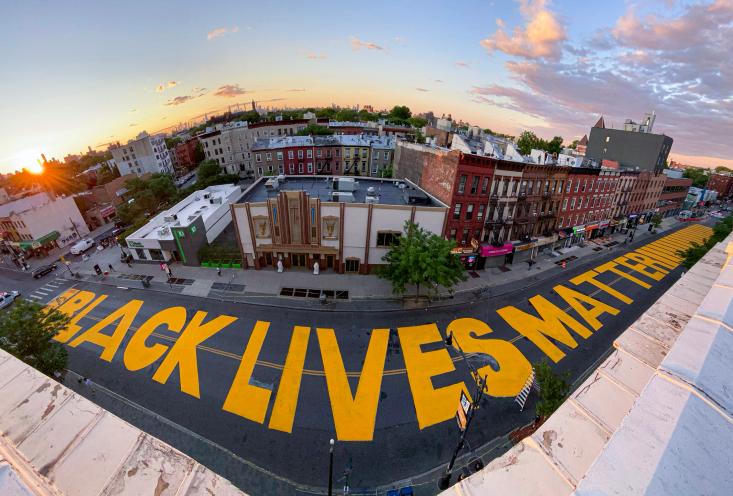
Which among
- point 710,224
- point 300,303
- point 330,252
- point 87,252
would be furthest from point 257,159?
point 710,224

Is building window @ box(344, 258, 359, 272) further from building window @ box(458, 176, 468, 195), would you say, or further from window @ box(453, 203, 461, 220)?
building window @ box(458, 176, 468, 195)

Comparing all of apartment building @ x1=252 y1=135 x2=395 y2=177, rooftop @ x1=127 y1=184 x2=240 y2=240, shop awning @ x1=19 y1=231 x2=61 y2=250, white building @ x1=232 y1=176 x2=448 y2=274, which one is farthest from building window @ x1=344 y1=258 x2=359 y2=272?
shop awning @ x1=19 y1=231 x2=61 y2=250

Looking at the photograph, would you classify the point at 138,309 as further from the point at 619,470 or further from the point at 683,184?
the point at 683,184

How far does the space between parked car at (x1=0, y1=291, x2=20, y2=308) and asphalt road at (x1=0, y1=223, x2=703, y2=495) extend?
11218 millimetres

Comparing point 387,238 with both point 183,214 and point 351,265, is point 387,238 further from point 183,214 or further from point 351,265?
point 183,214

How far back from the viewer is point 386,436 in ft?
53.7

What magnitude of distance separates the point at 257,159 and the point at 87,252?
106ft

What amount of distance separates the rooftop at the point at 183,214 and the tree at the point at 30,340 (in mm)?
16725

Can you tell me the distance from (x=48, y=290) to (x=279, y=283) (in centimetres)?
2524

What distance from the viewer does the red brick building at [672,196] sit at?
5832cm

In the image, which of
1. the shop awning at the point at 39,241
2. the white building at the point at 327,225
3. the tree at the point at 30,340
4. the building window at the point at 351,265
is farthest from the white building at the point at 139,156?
the tree at the point at 30,340

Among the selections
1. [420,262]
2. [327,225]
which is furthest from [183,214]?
[420,262]

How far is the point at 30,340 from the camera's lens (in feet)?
54.7

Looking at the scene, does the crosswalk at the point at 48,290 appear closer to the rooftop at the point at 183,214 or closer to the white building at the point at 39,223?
the rooftop at the point at 183,214
